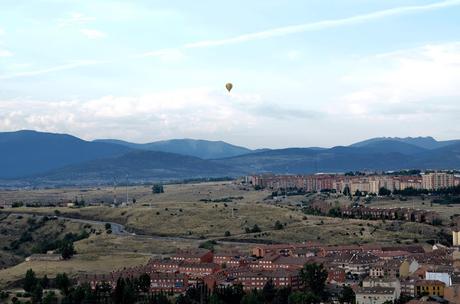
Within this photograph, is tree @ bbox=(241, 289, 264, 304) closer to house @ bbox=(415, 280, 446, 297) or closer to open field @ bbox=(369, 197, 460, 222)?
house @ bbox=(415, 280, 446, 297)

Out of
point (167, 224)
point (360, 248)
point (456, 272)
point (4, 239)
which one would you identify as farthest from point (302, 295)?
point (4, 239)

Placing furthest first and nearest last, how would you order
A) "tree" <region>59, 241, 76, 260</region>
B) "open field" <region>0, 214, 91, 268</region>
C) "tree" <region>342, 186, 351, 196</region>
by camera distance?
1. "tree" <region>342, 186, 351, 196</region>
2. "open field" <region>0, 214, 91, 268</region>
3. "tree" <region>59, 241, 76, 260</region>

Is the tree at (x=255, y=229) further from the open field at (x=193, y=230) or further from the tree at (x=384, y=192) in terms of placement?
the tree at (x=384, y=192)

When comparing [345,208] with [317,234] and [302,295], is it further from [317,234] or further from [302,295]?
[302,295]

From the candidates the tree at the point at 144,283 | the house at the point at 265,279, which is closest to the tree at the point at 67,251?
the tree at the point at 144,283

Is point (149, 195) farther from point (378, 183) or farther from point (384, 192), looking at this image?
point (384, 192)

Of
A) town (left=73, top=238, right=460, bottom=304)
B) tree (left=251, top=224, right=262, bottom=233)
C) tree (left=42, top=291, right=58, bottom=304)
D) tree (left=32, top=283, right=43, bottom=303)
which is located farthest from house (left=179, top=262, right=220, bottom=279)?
tree (left=251, top=224, right=262, bottom=233)
